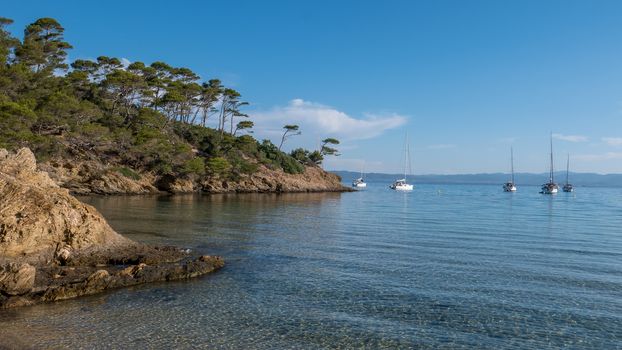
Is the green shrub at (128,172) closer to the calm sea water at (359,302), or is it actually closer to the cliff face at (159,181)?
the cliff face at (159,181)

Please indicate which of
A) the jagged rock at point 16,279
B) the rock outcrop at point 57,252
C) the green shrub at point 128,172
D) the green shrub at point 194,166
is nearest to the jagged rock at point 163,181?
the green shrub at point 128,172

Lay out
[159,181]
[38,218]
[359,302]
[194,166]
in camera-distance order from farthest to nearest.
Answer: [194,166], [159,181], [38,218], [359,302]

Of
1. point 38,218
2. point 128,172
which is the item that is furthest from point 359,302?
point 128,172

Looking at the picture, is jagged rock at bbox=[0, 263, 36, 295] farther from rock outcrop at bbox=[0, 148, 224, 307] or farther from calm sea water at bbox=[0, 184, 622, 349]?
calm sea water at bbox=[0, 184, 622, 349]

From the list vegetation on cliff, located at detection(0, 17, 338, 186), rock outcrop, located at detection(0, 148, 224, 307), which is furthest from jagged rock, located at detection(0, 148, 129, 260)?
vegetation on cliff, located at detection(0, 17, 338, 186)

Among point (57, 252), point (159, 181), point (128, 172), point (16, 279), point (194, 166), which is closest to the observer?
point (16, 279)

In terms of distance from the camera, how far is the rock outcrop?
444 inches

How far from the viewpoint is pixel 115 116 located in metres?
58.7

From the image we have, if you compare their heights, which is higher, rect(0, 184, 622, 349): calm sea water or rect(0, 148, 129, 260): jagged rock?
rect(0, 148, 129, 260): jagged rock

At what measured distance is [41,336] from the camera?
886 centimetres

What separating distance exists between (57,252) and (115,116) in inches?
1922

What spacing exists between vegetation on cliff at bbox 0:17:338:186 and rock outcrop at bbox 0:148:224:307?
2619 cm

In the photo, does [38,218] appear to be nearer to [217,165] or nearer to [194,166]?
[194,166]

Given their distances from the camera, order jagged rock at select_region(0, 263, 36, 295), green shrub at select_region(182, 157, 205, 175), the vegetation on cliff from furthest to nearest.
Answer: green shrub at select_region(182, 157, 205, 175), the vegetation on cliff, jagged rock at select_region(0, 263, 36, 295)
